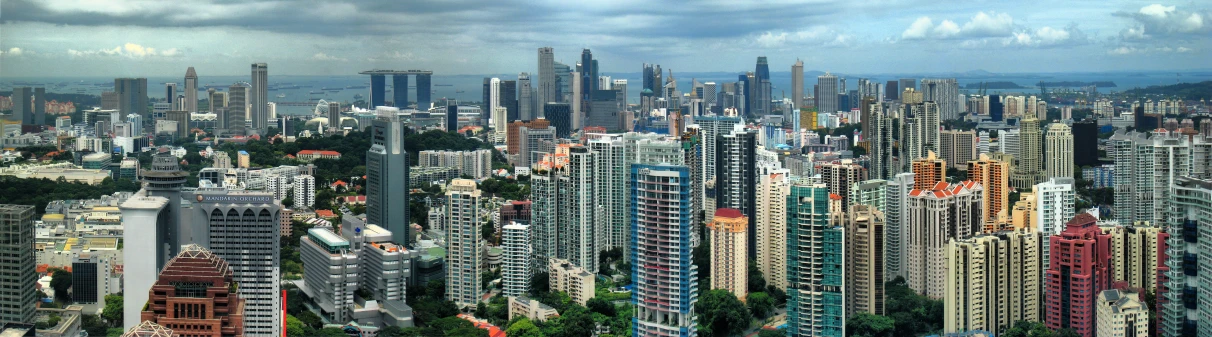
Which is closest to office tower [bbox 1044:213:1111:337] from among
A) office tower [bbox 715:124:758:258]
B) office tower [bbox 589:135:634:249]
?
office tower [bbox 715:124:758:258]

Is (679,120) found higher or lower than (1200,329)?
higher

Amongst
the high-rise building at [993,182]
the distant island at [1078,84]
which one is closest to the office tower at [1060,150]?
the distant island at [1078,84]

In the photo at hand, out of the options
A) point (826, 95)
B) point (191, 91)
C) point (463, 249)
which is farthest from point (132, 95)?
point (826, 95)

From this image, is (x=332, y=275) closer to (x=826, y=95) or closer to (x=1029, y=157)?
(x=1029, y=157)

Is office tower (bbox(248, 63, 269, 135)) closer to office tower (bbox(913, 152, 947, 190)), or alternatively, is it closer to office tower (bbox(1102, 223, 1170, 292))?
office tower (bbox(913, 152, 947, 190))

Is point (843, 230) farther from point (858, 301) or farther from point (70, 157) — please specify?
point (70, 157)

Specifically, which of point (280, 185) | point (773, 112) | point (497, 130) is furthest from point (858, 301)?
point (773, 112)

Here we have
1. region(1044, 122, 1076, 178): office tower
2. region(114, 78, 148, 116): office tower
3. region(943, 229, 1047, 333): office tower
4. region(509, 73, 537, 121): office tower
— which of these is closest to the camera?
region(943, 229, 1047, 333): office tower
